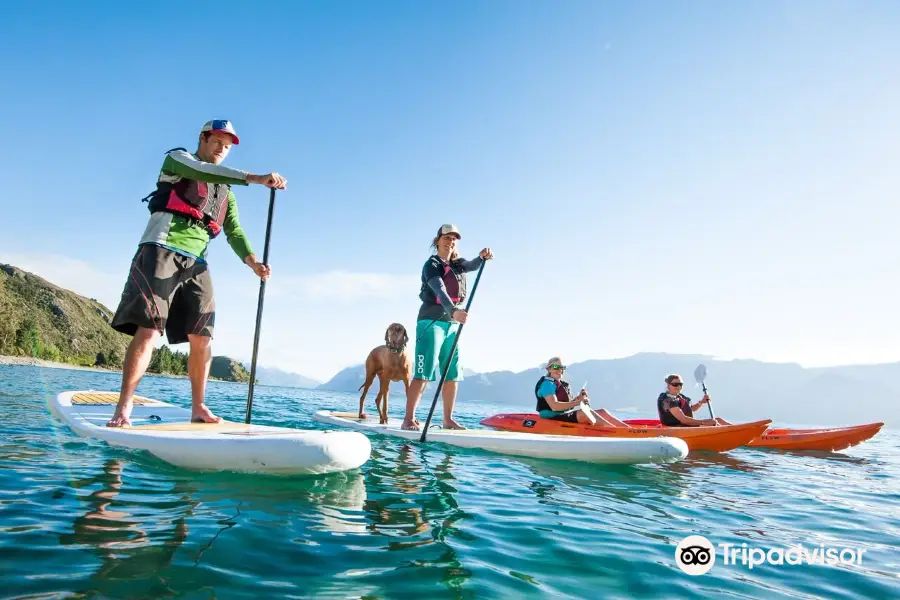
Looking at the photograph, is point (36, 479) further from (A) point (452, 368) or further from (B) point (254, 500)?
(A) point (452, 368)

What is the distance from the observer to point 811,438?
12.1 m

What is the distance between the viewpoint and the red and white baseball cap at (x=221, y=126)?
213 inches

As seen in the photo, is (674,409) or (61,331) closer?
(674,409)

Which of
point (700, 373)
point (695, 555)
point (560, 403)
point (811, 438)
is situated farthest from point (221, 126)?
point (811, 438)

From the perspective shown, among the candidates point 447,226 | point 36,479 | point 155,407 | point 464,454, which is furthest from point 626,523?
point 155,407

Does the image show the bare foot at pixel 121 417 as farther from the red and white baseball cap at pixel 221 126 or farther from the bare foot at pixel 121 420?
the red and white baseball cap at pixel 221 126

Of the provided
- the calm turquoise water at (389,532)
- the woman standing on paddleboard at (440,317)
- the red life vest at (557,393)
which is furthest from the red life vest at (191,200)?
the red life vest at (557,393)

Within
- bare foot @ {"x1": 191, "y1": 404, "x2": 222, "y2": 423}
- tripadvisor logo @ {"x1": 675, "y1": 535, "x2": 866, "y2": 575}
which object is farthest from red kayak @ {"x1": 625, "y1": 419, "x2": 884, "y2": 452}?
bare foot @ {"x1": 191, "y1": 404, "x2": 222, "y2": 423}

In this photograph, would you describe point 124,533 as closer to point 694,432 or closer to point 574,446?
point 574,446

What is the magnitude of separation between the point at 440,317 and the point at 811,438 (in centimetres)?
956

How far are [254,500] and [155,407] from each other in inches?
188

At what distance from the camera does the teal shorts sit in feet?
27.9

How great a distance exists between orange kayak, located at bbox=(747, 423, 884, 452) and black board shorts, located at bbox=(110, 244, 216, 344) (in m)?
11.7

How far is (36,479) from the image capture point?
3943 millimetres
